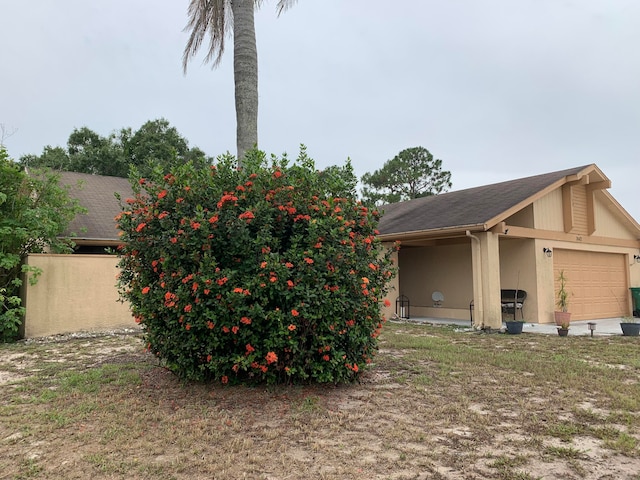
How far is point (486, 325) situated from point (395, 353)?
4.63 m

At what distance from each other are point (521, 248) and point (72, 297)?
37.0ft

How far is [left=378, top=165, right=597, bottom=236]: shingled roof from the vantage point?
11484mm

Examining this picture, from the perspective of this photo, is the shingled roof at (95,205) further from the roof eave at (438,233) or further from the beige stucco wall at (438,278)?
the beige stucco wall at (438,278)

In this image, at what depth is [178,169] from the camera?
4996mm

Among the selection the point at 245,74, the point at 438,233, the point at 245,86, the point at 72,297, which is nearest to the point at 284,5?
the point at 245,74

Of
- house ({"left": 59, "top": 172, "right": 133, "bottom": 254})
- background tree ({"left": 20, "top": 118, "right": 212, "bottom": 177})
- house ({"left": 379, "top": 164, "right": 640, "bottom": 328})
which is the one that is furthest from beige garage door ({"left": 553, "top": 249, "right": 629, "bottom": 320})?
background tree ({"left": 20, "top": 118, "right": 212, "bottom": 177})

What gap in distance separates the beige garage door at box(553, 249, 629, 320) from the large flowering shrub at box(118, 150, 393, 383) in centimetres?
999

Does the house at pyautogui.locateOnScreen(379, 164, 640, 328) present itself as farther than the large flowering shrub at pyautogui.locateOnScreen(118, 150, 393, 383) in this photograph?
Yes

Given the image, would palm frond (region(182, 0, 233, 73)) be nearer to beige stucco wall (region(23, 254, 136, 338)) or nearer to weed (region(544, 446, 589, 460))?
beige stucco wall (region(23, 254, 136, 338))

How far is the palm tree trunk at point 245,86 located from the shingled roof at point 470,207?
5.11 metres

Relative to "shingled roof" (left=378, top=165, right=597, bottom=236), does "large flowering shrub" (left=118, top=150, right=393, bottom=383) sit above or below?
below

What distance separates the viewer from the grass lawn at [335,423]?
10.2 ft

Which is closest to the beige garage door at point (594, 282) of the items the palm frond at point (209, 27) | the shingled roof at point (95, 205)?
the palm frond at point (209, 27)

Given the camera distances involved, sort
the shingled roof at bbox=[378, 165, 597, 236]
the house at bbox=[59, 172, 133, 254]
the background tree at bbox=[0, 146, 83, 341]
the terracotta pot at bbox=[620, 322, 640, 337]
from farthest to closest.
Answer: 1. the house at bbox=[59, 172, 133, 254]
2. the shingled roof at bbox=[378, 165, 597, 236]
3. the terracotta pot at bbox=[620, 322, 640, 337]
4. the background tree at bbox=[0, 146, 83, 341]
